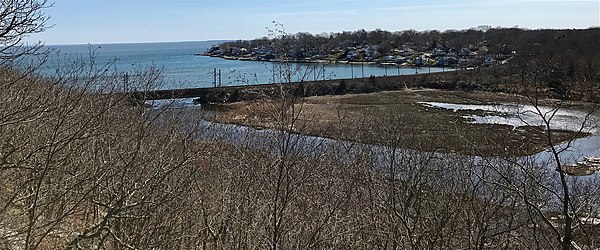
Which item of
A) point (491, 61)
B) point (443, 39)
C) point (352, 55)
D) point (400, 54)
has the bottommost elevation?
point (491, 61)

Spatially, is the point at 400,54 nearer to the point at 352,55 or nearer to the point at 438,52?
the point at 438,52

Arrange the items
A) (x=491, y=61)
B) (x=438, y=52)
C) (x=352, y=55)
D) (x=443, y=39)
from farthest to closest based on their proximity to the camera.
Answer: (x=443, y=39), (x=352, y=55), (x=438, y=52), (x=491, y=61)

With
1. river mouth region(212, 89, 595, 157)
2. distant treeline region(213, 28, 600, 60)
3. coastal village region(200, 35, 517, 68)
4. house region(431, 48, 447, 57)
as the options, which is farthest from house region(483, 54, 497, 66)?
house region(431, 48, 447, 57)

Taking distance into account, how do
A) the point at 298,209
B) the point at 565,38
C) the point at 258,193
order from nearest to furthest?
the point at 258,193, the point at 298,209, the point at 565,38

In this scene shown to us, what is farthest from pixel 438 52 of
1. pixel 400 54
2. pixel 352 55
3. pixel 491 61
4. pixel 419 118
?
pixel 419 118

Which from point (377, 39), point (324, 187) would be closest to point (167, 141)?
point (324, 187)

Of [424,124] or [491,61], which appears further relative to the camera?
[491,61]

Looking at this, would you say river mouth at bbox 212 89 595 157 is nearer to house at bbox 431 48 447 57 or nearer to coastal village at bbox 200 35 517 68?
coastal village at bbox 200 35 517 68

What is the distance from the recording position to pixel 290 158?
25.8ft

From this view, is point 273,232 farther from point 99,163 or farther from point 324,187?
point 324,187

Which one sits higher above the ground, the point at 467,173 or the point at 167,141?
the point at 167,141

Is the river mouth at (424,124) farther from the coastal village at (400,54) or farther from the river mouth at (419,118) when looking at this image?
the coastal village at (400,54)

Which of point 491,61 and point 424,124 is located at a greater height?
point 491,61

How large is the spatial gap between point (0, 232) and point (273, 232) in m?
3.57
